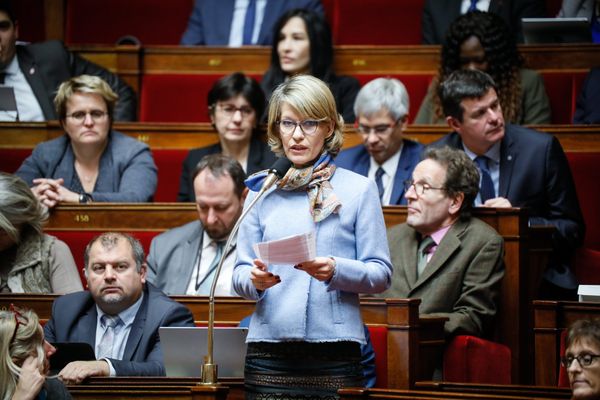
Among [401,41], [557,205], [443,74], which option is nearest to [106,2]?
[401,41]

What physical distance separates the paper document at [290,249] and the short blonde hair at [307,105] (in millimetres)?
227

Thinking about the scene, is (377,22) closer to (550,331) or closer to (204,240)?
(204,240)

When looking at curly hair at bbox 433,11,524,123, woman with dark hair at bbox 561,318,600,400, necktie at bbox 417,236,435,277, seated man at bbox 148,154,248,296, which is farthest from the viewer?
curly hair at bbox 433,11,524,123

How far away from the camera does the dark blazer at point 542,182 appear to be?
9.37 ft

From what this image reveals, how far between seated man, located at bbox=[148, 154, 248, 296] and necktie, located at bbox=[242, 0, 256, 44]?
1.34 m

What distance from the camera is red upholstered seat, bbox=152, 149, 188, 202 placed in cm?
357

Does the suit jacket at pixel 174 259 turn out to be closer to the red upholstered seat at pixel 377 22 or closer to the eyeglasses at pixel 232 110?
the eyeglasses at pixel 232 110

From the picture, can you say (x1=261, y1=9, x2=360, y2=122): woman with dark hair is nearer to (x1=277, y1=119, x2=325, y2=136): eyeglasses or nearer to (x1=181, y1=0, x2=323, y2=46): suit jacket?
(x1=181, y1=0, x2=323, y2=46): suit jacket

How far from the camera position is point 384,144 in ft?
10.2

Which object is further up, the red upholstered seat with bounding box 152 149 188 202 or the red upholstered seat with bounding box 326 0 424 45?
the red upholstered seat with bounding box 326 0 424 45

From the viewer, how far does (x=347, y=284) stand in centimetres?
171

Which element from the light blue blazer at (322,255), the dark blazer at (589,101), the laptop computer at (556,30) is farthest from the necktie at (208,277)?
the laptop computer at (556,30)

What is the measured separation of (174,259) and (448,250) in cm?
71

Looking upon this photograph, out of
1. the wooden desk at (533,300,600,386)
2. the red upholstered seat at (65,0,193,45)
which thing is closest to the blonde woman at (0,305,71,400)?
the wooden desk at (533,300,600,386)
